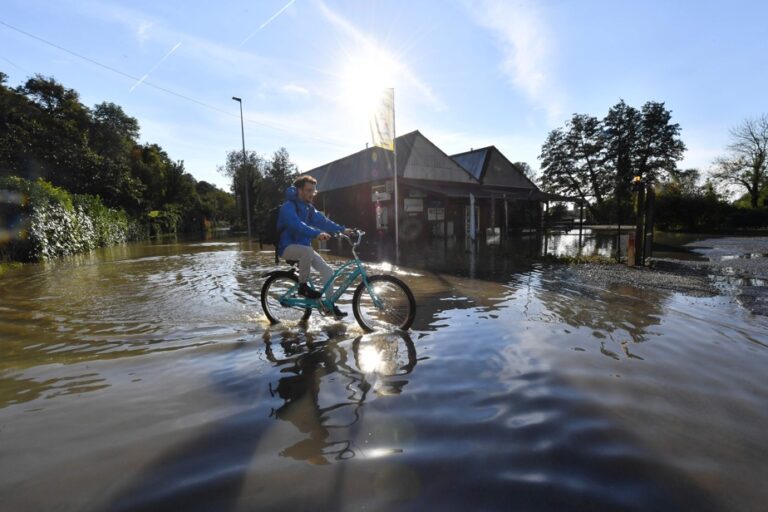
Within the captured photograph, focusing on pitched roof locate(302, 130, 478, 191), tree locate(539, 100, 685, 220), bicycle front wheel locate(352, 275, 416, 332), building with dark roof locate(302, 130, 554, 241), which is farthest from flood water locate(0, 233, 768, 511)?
tree locate(539, 100, 685, 220)

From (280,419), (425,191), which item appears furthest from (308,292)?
(425,191)

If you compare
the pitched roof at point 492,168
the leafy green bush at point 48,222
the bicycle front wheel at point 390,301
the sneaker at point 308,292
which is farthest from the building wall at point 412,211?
the bicycle front wheel at point 390,301

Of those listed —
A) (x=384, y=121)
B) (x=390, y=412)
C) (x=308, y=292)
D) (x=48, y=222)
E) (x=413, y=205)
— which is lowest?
(x=390, y=412)

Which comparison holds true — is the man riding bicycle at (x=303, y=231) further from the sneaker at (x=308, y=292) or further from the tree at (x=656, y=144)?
the tree at (x=656, y=144)

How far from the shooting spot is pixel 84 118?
36.6 meters

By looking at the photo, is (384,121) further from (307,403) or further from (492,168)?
(492,168)

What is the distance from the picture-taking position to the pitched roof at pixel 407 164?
23234mm

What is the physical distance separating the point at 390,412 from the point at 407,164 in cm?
2153

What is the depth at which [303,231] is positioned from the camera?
15.3 feet

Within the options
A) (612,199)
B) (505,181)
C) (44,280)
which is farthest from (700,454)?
(612,199)

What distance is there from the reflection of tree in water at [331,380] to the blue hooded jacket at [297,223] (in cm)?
124

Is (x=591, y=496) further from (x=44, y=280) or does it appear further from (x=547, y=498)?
(x=44, y=280)

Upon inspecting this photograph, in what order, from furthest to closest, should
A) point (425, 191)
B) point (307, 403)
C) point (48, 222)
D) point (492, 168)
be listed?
point (492, 168)
point (425, 191)
point (48, 222)
point (307, 403)

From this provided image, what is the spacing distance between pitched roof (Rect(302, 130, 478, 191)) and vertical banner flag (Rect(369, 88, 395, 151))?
354 inches
